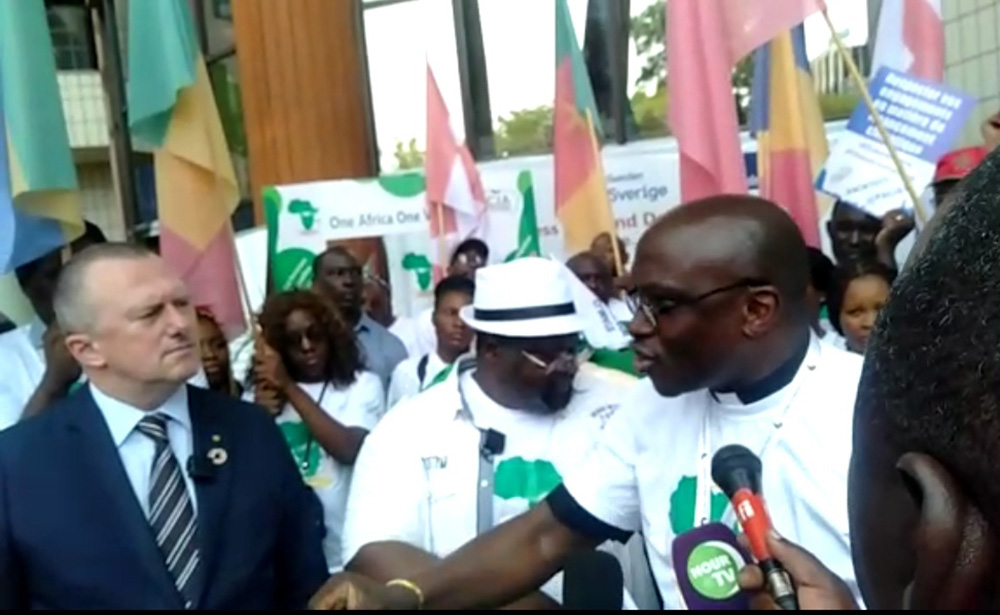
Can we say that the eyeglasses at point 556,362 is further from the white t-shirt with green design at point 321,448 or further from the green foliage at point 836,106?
the green foliage at point 836,106

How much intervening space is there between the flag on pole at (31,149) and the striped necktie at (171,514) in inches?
90.4

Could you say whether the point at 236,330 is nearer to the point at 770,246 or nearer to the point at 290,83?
the point at 770,246

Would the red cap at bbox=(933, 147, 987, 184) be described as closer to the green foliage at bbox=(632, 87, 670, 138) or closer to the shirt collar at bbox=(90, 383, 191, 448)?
the shirt collar at bbox=(90, 383, 191, 448)

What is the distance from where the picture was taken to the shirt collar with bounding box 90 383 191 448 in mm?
3314

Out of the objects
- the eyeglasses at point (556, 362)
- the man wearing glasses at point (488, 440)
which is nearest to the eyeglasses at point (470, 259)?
the man wearing glasses at point (488, 440)

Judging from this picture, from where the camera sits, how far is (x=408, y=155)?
1250cm

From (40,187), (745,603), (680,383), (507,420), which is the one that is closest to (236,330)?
(40,187)

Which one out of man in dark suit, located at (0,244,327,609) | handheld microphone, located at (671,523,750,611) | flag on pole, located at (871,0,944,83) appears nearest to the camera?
handheld microphone, located at (671,523,750,611)

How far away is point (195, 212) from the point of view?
18.9ft

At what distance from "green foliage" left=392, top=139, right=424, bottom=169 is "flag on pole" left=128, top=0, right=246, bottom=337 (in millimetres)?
6567

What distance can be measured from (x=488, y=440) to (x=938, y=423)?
3.06 m

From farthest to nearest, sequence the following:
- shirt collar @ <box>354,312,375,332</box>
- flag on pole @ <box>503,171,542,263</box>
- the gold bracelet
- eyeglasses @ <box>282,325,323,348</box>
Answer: flag on pole @ <box>503,171,542,263</box>, shirt collar @ <box>354,312,375,332</box>, eyeglasses @ <box>282,325,323,348</box>, the gold bracelet

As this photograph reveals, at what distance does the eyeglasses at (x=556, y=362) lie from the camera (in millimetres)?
4004

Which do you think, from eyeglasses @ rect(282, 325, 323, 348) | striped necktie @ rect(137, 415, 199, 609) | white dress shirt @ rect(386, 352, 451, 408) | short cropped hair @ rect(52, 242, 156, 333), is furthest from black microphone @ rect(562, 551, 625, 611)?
white dress shirt @ rect(386, 352, 451, 408)
